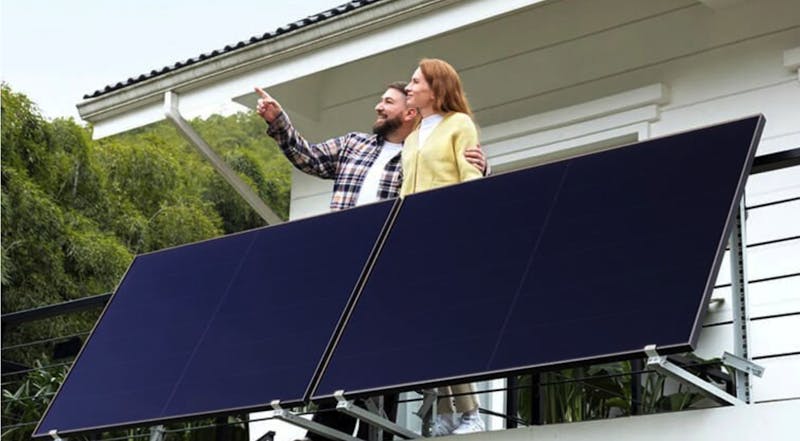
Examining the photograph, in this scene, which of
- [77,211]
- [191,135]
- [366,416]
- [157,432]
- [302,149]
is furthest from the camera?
[77,211]

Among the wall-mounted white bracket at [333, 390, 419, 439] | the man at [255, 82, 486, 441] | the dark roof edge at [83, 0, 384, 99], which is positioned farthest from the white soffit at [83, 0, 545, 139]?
the wall-mounted white bracket at [333, 390, 419, 439]

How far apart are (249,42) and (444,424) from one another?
4183 millimetres

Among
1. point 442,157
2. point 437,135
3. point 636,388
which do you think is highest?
point 437,135

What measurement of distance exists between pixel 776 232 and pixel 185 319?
3372 mm

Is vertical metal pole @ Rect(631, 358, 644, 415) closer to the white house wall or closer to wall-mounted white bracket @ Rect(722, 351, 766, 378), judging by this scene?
the white house wall

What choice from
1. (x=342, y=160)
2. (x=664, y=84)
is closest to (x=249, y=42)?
(x=342, y=160)

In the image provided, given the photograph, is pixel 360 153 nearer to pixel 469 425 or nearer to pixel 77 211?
pixel 469 425

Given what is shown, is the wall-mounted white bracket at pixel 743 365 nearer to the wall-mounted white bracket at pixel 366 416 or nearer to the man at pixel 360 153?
the wall-mounted white bracket at pixel 366 416

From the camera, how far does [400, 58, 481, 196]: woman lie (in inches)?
259

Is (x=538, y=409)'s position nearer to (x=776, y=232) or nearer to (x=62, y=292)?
(x=776, y=232)

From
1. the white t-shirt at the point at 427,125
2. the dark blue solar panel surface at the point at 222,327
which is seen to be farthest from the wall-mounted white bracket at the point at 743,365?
the white t-shirt at the point at 427,125

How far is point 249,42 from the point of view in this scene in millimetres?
9531

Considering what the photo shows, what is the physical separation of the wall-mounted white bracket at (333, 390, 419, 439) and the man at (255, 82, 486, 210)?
56.9 inches

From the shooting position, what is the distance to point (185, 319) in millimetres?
6656
